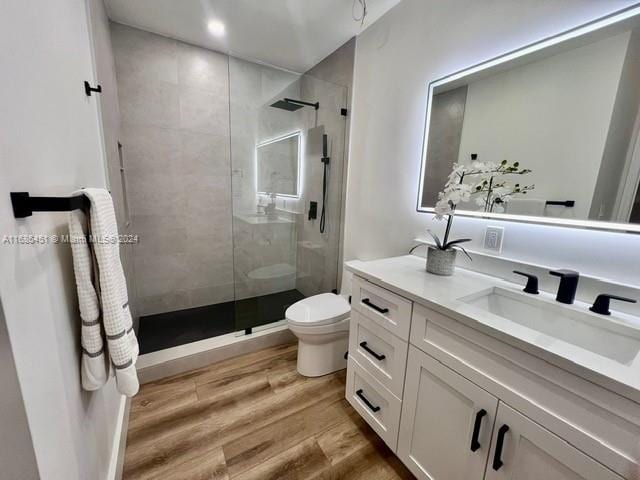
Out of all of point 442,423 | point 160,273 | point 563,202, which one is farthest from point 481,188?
point 160,273

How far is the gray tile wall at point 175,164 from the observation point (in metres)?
2.06

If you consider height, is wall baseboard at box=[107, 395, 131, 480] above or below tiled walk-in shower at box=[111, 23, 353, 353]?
below

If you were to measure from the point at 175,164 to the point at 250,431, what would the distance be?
7.06ft

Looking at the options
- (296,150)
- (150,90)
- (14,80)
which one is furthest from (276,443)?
(150,90)

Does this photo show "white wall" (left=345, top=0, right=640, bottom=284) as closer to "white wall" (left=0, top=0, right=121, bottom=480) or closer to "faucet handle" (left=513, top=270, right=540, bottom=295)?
"faucet handle" (left=513, top=270, right=540, bottom=295)

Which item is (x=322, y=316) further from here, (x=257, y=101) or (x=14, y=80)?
(x=257, y=101)

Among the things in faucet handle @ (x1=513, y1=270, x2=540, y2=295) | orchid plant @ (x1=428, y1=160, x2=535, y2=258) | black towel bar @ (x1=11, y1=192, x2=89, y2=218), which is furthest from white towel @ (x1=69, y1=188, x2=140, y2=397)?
faucet handle @ (x1=513, y1=270, x2=540, y2=295)

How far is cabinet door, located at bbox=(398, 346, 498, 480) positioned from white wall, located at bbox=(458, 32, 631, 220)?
2.69 ft

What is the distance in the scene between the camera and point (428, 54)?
1.50 metres

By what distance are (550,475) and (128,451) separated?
173cm

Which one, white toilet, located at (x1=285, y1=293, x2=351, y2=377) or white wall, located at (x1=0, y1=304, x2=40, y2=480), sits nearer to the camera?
white wall, located at (x1=0, y1=304, x2=40, y2=480)

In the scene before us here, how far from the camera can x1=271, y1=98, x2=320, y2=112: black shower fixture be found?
7.23ft

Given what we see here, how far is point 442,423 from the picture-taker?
0.97 metres

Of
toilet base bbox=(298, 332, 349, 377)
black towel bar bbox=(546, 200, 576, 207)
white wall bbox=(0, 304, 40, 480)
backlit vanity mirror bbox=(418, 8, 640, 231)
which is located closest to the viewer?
white wall bbox=(0, 304, 40, 480)
